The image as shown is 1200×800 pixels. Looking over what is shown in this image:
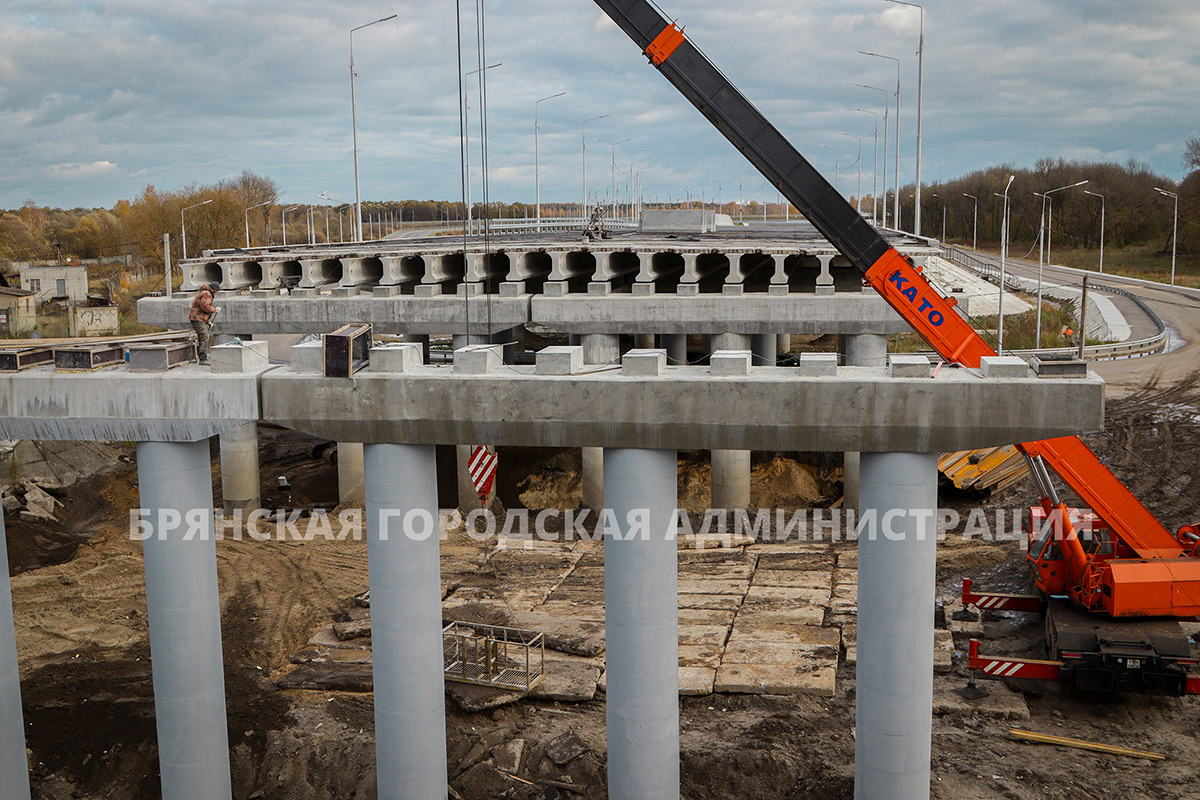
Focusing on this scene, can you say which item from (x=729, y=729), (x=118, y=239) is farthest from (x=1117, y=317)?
(x=118, y=239)

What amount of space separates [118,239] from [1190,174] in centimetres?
10485

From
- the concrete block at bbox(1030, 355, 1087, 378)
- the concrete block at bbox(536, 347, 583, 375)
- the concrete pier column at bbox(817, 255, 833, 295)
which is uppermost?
the concrete pier column at bbox(817, 255, 833, 295)

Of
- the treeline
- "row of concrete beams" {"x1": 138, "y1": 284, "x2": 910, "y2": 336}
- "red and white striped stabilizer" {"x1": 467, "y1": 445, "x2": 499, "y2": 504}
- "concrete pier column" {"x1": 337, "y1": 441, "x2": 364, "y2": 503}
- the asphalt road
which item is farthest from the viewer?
the treeline

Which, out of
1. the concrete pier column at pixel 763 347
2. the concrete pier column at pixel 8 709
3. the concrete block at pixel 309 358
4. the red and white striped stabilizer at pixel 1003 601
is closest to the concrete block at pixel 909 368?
the concrete block at pixel 309 358

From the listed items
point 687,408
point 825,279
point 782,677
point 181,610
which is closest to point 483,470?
point 181,610

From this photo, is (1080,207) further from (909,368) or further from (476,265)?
(909,368)

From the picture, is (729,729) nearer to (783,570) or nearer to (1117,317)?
(783,570)

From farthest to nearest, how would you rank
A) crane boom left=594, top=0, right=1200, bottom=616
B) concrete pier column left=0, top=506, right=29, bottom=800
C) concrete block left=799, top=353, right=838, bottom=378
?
1. crane boom left=594, top=0, right=1200, bottom=616
2. concrete pier column left=0, top=506, right=29, bottom=800
3. concrete block left=799, top=353, right=838, bottom=378

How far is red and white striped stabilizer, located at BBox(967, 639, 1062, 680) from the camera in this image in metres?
18.0

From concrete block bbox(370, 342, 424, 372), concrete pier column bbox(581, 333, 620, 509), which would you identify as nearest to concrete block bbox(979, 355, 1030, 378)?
concrete block bbox(370, 342, 424, 372)

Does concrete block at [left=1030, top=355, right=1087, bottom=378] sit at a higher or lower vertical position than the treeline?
lower

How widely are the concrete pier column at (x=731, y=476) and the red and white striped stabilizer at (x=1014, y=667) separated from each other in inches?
610

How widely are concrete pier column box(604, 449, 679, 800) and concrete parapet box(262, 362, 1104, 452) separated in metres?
0.54

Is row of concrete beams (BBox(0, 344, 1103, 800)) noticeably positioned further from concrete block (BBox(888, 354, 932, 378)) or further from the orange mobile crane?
the orange mobile crane
